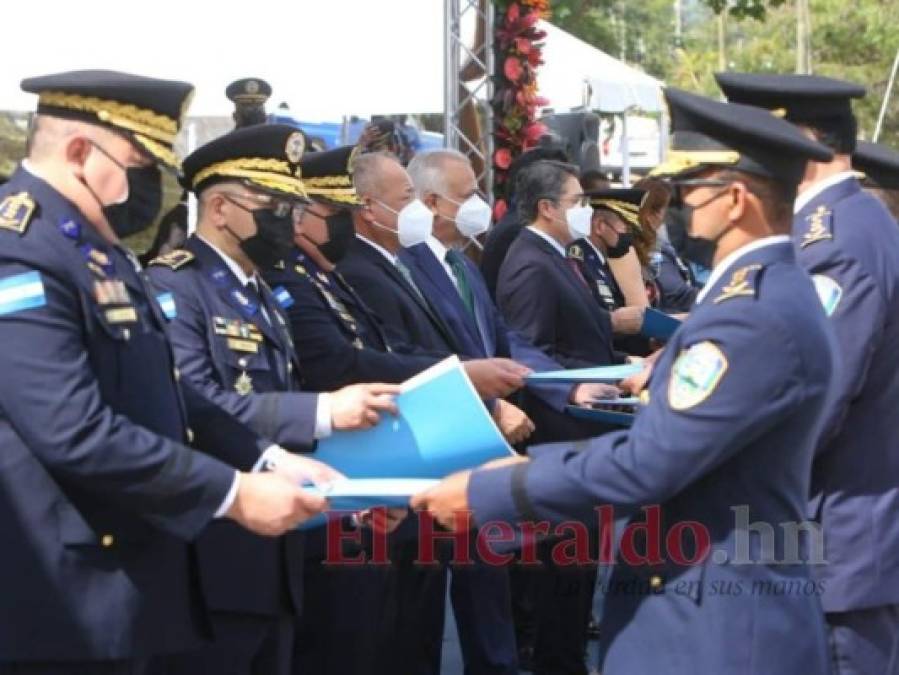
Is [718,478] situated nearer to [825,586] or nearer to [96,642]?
[825,586]

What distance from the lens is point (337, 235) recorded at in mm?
5754

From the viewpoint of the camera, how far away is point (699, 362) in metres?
3.38

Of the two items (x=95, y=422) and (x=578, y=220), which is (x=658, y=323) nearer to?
(x=578, y=220)

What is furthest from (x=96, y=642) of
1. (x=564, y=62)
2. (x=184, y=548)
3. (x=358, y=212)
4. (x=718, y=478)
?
(x=564, y=62)

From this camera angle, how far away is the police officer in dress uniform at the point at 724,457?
3361 millimetres

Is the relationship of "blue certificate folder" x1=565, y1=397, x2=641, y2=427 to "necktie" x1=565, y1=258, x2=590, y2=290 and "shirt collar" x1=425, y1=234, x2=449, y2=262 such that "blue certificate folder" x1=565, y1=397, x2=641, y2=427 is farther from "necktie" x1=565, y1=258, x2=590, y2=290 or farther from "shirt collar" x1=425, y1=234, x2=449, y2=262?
"necktie" x1=565, y1=258, x2=590, y2=290

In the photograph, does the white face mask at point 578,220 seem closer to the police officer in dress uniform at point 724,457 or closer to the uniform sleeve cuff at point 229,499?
the police officer in dress uniform at point 724,457

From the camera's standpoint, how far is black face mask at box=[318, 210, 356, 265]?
226 inches

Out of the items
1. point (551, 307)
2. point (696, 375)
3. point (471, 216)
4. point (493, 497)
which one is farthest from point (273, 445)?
point (551, 307)

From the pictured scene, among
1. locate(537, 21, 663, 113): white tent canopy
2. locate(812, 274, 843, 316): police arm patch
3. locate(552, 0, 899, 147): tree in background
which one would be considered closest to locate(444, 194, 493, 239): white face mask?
locate(812, 274, 843, 316): police arm patch

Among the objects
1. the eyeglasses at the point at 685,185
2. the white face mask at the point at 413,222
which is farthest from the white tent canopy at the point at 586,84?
the eyeglasses at the point at 685,185

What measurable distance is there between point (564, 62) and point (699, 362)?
56.1 ft

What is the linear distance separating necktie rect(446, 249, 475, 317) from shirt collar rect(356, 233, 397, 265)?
1.40 feet

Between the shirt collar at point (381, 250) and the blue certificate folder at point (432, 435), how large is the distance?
6.12 ft
